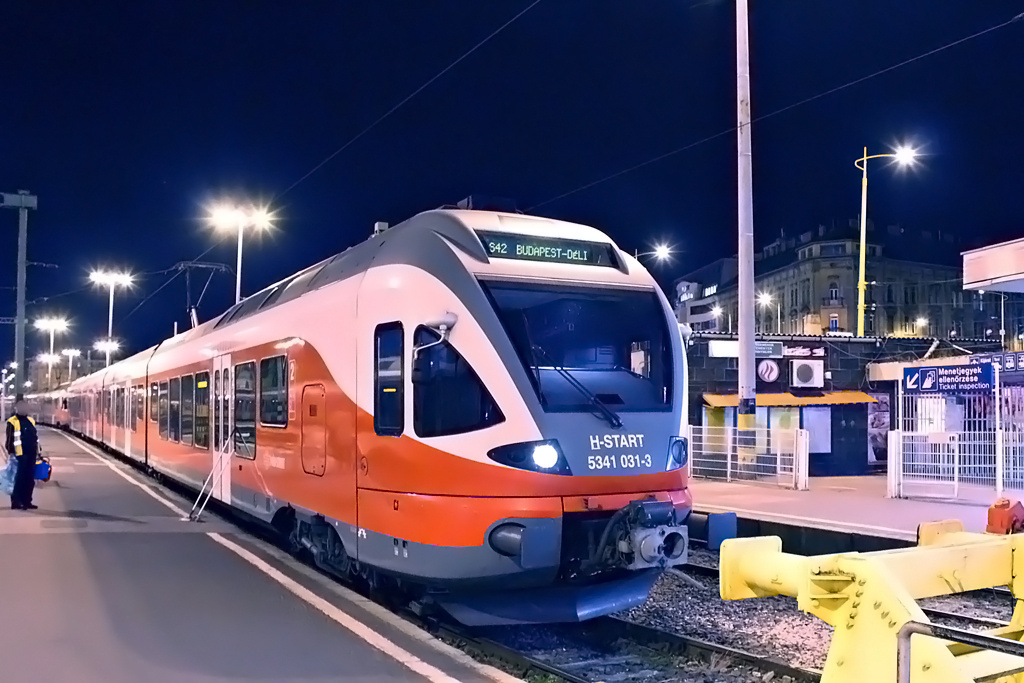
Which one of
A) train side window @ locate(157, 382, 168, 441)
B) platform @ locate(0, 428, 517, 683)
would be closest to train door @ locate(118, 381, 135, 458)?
train side window @ locate(157, 382, 168, 441)

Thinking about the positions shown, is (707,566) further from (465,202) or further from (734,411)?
(734,411)

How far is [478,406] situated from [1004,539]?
4008 millimetres

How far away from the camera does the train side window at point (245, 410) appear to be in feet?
38.0

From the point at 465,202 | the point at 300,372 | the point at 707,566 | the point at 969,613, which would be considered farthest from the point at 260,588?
the point at 969,613

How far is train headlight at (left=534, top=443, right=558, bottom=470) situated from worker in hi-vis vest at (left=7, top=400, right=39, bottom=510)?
408 inches

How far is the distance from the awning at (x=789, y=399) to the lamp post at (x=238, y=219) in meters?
11.8

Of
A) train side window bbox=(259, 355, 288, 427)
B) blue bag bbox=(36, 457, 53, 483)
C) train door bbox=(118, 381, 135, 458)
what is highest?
train side window bbox=(259, 355, 288, 427)

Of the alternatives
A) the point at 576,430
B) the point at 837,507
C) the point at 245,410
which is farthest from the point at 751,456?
the point at 576,430

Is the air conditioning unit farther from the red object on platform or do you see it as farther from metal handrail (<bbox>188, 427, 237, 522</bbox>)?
the red object on platform

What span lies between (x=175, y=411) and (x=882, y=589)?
1561 centimetres

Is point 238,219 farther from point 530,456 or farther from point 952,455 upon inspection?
point 530,456

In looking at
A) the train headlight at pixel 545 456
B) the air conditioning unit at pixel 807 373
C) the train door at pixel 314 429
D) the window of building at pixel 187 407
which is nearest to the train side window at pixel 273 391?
the train door at pixel 314 429

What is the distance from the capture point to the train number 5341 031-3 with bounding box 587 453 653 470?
7.32 meters

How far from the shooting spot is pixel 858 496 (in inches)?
666
